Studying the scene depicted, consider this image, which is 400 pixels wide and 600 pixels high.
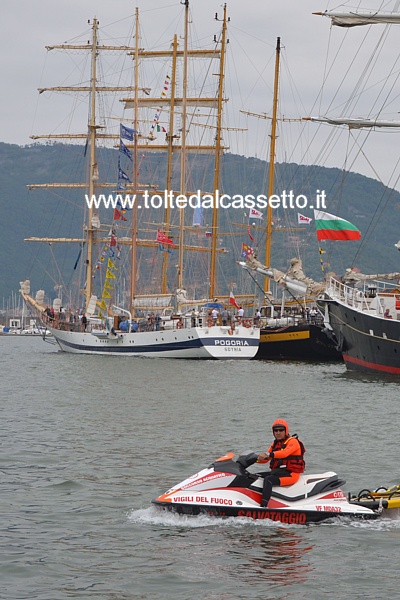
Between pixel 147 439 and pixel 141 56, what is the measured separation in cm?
6457

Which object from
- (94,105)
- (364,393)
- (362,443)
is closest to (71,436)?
(362,443)

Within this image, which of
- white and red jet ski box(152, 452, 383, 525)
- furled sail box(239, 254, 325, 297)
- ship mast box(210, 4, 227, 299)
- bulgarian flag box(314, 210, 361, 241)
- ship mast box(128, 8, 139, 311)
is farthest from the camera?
ship mast box(210, 4, 227, 299)

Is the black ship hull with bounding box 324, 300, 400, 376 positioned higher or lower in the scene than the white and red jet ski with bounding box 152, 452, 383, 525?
higher

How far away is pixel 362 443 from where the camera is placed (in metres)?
28.6

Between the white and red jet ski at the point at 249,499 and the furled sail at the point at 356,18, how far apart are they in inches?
1480

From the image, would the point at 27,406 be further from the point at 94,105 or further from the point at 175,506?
the point at 94,105

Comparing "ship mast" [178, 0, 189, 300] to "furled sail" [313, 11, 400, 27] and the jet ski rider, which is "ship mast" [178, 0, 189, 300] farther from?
the jet ski rider

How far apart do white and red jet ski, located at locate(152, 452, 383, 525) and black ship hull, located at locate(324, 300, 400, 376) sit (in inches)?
1210

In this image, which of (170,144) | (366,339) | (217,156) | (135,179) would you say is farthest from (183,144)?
(366,339)

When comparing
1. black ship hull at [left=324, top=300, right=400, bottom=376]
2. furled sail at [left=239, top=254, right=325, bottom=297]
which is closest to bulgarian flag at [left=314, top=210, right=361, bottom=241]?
black ship hull at [left=324, top=300, right=400, bottom=376]

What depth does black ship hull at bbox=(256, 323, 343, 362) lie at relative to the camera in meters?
68.6

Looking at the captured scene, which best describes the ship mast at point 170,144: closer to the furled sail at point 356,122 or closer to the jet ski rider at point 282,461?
the furled sail at point 356,122

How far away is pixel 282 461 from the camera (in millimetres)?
18859

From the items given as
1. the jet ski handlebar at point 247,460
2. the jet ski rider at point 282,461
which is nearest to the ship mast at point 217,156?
the jet ski rider at point 282,461
